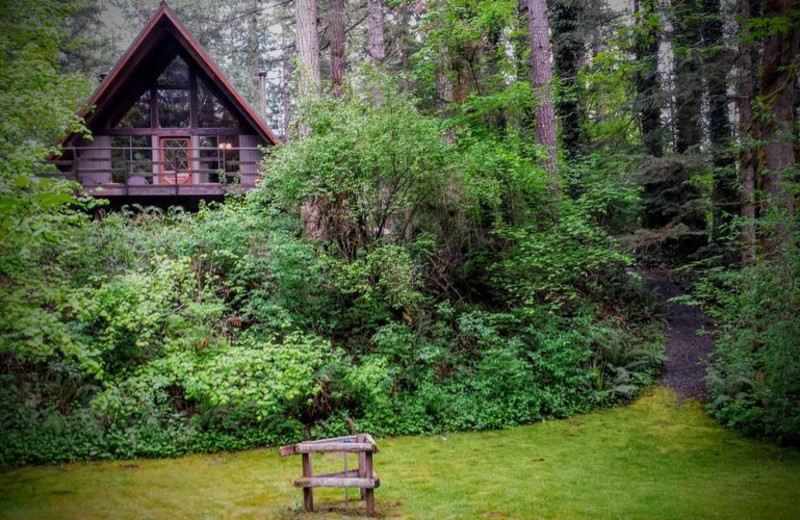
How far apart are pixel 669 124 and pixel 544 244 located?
7171mm

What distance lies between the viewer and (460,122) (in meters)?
13.6

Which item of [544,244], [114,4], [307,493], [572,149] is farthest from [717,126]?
[114,4]

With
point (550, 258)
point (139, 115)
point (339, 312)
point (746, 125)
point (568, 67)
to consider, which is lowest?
point (339, 312)

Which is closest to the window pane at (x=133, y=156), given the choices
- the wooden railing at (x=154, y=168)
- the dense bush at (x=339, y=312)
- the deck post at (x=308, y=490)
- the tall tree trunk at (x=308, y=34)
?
the wooden railing at (x=154, y=168)

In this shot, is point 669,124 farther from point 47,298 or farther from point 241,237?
point 47,298

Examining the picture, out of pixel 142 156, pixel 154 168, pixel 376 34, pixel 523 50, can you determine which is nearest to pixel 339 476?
pixel 376 34

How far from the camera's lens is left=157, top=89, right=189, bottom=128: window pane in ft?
62.5

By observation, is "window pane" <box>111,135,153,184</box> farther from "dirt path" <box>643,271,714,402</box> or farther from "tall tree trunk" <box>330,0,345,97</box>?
"dirt path" <box>643,271,714,402</box>

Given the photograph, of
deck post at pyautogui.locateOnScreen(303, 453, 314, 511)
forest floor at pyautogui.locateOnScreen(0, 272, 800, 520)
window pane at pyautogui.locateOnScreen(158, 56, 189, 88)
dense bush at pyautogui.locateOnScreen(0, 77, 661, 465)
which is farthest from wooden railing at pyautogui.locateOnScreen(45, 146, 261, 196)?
deck post at pyautogui.locateOnScreen(303, 453, 314, 511)

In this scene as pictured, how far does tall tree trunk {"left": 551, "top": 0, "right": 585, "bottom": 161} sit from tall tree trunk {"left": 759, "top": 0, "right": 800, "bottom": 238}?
5.76 m

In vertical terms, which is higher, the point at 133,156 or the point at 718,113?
the point at 133,156

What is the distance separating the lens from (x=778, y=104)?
9891mm

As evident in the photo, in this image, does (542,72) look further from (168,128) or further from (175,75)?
(168,128)

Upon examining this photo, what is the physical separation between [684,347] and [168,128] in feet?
54.3
